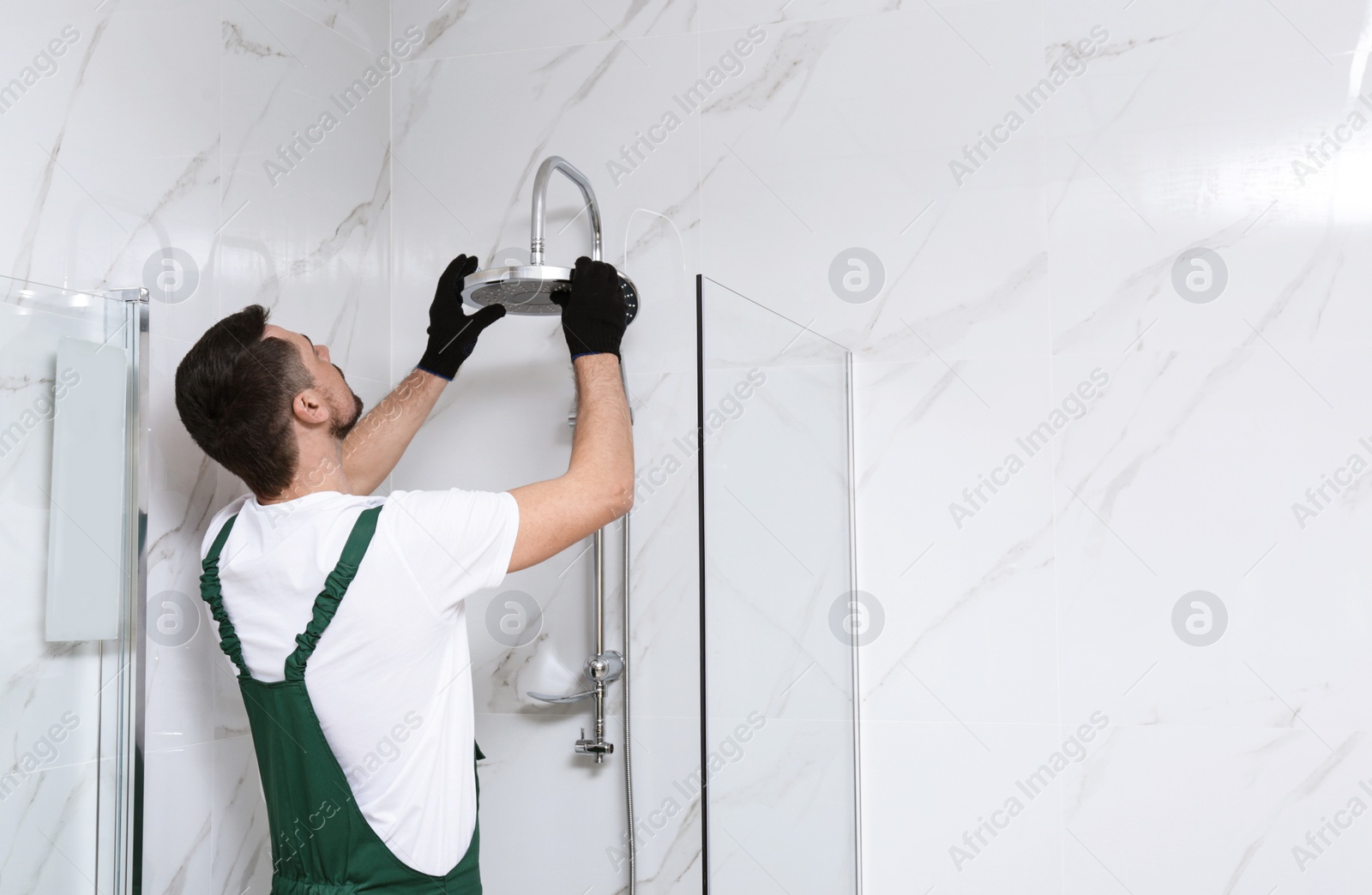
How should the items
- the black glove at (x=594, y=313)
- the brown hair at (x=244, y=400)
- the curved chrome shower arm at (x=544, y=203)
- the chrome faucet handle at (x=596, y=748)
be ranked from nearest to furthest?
the brown hair at (x=244, y=400)
the black glove at (x=594, y=313)
the curved chrome shower arm at (x=544, y=203)
the chrome faucet handle at (x=596, y=748)

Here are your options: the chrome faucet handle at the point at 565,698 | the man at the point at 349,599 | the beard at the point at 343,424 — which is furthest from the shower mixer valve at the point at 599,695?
the beard at the point at 343,424

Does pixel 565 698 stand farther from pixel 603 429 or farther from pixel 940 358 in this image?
pixel 940 358

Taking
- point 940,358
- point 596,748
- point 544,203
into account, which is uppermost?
point 544,203

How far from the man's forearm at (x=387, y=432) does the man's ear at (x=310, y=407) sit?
34 cm

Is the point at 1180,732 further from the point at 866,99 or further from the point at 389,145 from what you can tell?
the point at 389,145

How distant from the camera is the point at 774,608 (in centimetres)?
140

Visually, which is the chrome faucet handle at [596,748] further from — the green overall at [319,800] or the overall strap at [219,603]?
the overall strap at [219,603]

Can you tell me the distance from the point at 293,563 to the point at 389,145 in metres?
1.11

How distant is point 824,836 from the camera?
1574 mm

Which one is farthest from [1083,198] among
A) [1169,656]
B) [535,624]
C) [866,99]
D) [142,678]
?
[142,678]

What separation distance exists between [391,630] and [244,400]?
1.05ft

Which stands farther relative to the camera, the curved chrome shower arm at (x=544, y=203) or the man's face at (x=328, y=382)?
the curved chrome shower arm at (x=544, y=203)

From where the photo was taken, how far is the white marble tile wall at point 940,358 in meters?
1.63

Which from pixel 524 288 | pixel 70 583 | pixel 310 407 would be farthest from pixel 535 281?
pixel 70 583
